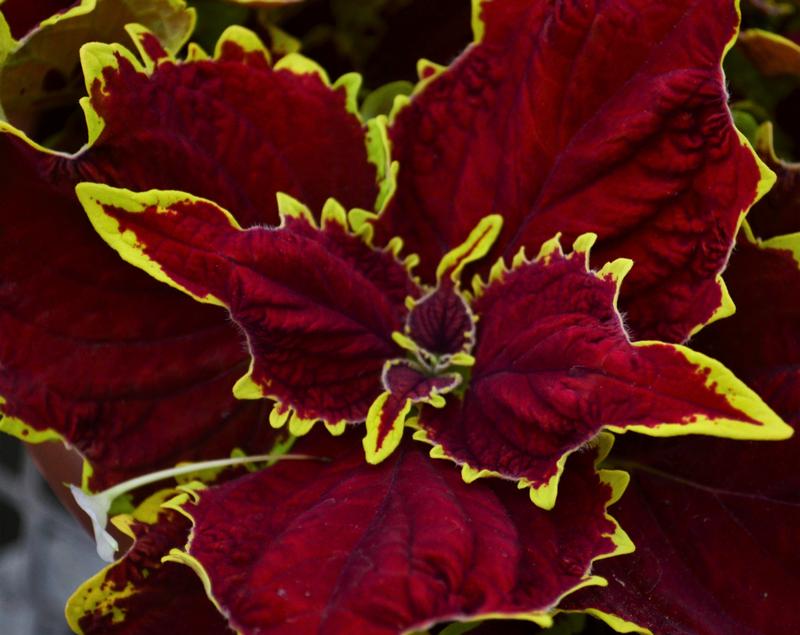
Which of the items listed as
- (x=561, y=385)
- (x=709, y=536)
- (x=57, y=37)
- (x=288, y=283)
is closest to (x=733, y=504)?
(x=709, y=536)

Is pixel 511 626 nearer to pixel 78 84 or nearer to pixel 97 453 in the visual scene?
pixel 97 453

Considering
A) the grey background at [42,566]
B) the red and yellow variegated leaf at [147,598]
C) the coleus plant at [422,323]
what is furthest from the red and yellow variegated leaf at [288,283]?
the grey background at [42,566]

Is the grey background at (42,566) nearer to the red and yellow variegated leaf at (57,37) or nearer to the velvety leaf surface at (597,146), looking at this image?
the red and yellow variegated leaf at (57,37)

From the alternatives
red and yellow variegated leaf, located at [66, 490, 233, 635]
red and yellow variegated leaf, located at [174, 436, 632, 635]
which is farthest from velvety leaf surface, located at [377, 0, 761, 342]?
red and yellow variegated leaf, located at [66, 490, 233, 635]

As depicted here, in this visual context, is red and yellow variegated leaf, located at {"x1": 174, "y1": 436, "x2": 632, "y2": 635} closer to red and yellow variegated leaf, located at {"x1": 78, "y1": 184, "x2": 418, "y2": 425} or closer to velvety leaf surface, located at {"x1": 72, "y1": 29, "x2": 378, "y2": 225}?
red and yellow variegated leaf, located at {"x1": 78, "y1": 184, "x2": 418, "y2": 425}

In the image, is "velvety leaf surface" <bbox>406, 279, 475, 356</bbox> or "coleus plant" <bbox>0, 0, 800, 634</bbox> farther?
"velvety leaf surface" <bbox>406, 279, 475, 356</bbox>

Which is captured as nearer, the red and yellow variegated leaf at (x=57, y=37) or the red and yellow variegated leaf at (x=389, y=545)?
the red and yellow variegated leaf at (x=389, y=545)
